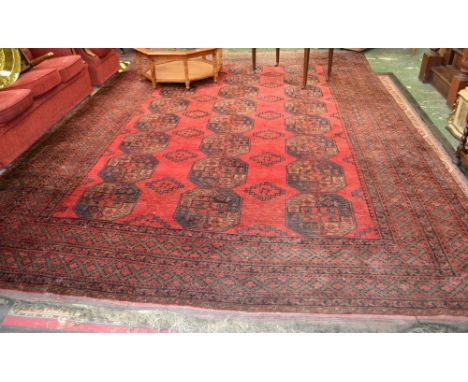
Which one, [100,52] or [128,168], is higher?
[100,52]

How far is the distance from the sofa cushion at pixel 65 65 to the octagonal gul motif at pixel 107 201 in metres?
1.84

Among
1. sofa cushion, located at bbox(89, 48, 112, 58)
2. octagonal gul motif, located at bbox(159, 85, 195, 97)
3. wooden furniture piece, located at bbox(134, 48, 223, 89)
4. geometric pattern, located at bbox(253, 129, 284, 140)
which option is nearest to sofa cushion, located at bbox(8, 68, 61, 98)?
sofa cushion, located at bbox(89, 48, 112, 58)

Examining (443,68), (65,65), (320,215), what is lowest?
(320,215)

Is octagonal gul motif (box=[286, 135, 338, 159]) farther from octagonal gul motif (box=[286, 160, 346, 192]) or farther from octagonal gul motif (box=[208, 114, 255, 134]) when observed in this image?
octagonal gul motif (box=[208, 114, 255, 134])

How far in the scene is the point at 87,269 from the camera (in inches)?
96.1

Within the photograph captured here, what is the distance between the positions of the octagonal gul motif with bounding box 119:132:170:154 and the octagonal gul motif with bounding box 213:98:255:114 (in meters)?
0.91

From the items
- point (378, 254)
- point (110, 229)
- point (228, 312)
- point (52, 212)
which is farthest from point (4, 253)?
point (378, 254)

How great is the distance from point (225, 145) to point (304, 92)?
5.87 feet

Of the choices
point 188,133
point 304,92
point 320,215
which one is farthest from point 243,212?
point 304,92

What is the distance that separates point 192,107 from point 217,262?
277cm

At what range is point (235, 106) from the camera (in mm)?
4746

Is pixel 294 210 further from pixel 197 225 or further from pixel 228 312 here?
pixel 228 312

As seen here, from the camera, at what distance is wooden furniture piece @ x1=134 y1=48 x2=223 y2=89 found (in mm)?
4926

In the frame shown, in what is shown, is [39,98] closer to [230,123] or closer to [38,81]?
[38,81]
